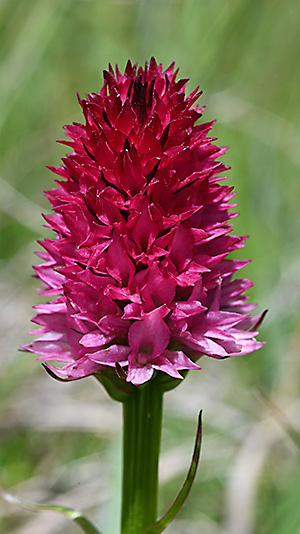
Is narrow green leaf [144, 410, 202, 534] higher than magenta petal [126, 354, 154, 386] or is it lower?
lower

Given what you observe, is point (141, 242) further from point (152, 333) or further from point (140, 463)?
point (140, 463)

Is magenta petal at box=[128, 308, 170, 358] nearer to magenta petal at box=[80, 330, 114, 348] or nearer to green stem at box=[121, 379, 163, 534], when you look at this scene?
magenta petal at box=[80, 330, 114, 348]

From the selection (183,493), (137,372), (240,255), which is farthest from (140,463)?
(240,255)

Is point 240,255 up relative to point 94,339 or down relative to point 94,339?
up

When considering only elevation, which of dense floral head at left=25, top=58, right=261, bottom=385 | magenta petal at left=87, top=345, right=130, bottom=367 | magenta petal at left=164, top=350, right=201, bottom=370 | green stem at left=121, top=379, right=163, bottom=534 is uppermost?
dense floral head at left=25, top=58, right=261, bottom=385

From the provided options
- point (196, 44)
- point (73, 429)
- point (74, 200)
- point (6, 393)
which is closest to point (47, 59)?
point (196, 44)

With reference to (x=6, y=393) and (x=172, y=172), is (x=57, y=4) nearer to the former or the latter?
(x=6, y=393)

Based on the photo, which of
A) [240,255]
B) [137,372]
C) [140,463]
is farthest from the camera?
[240,255]

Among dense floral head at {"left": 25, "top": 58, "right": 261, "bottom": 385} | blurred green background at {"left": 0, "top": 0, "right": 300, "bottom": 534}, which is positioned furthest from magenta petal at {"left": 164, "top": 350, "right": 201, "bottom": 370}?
blurred green background at {"left": 0, "top": 0, "right": 300, "bottom": 534}

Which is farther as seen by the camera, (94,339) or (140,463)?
(140,463)
